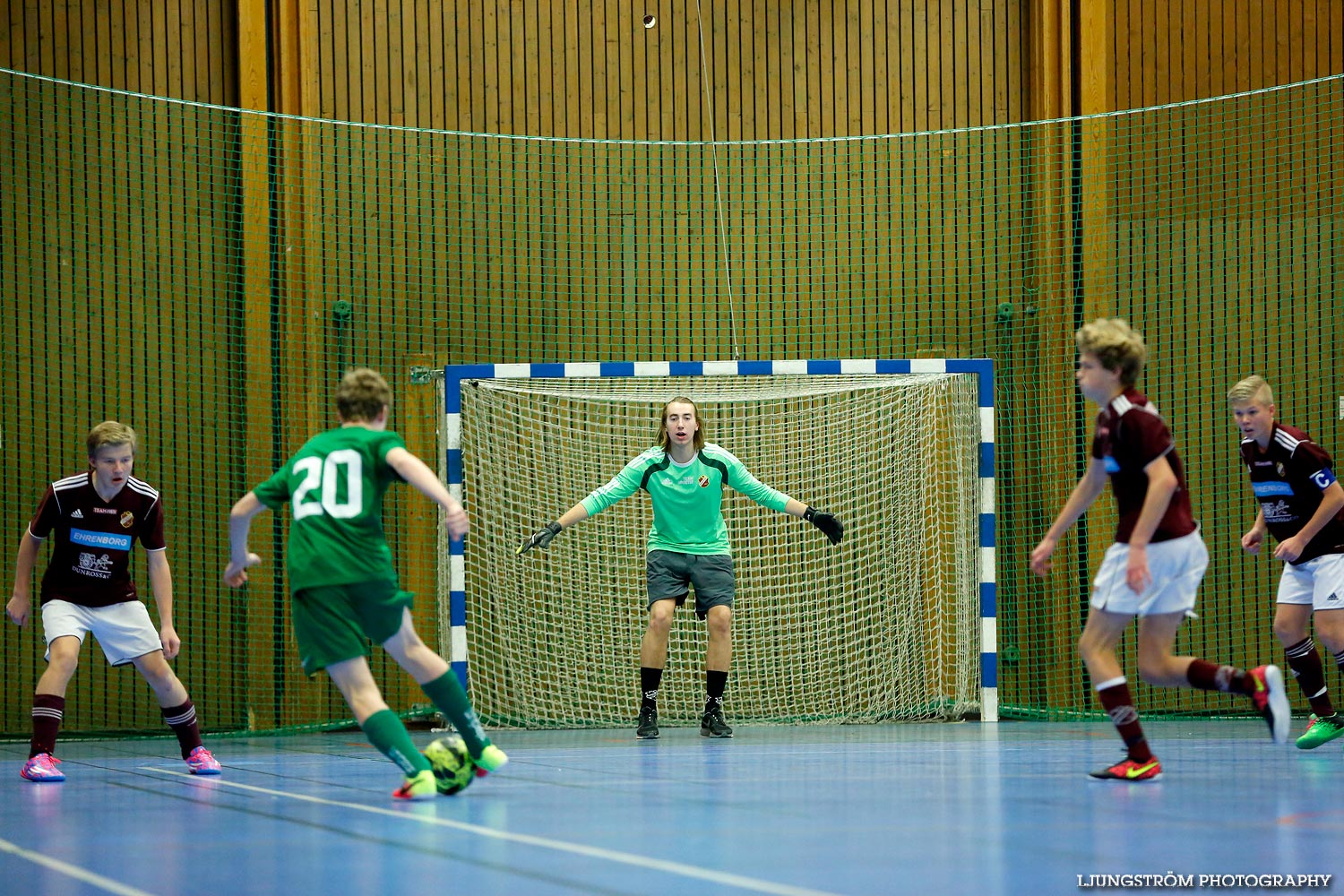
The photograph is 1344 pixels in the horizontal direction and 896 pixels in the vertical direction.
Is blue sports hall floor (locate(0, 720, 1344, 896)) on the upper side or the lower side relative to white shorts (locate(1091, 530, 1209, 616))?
Answer: lower

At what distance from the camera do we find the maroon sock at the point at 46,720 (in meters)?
6.25

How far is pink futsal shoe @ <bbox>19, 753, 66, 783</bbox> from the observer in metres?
6.08

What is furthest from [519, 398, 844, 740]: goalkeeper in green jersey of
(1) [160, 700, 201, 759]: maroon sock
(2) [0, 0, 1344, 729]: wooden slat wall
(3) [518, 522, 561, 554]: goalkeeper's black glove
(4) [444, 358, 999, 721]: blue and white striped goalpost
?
(2) [0, 0, 1344, 729]: wooden slat wall

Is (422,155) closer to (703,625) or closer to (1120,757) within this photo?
(703,625)

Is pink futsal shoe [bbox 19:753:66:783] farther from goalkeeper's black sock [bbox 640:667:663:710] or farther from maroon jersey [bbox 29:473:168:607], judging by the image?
goalkeeper's black sock [bbox 640:667:663:710]

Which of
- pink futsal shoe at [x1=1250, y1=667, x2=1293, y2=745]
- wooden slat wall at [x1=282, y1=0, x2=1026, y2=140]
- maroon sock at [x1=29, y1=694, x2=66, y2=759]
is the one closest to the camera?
pink futsal shoe at [x1=1250, y1=667, x2=1293, y2=745]

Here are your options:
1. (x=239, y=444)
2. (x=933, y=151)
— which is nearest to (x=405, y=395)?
(x=239, y=444)

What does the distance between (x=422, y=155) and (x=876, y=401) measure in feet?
11.6

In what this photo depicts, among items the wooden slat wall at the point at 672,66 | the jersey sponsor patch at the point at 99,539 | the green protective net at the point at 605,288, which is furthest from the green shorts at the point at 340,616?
the wooden slat wall at the point at 672,66

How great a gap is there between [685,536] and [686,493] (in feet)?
0.77

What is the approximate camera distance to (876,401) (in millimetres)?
9594

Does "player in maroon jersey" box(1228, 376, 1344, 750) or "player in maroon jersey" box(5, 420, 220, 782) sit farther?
"player in maroon jersey" box(1228, 376, 1344, 750)

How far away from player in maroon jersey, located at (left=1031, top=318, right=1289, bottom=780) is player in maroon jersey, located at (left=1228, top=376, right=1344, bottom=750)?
5.51 feet

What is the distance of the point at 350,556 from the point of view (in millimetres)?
4934
